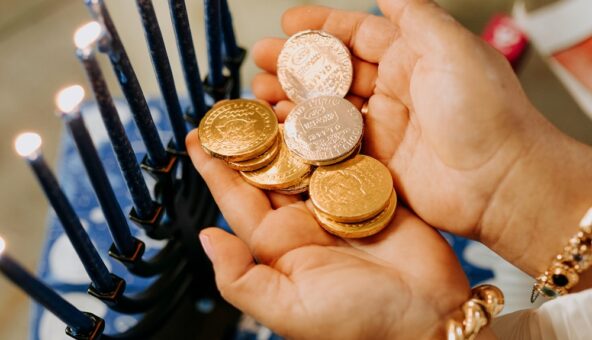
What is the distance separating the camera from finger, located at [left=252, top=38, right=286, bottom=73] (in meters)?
Result: 0.92

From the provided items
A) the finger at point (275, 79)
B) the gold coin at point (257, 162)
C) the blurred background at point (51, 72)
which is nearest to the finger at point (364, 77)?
the finger at point (275, 79)

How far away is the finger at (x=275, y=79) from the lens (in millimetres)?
885

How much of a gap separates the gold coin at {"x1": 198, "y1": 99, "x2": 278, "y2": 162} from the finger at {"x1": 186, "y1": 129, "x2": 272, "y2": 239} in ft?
0.07

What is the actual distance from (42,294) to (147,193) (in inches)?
7.0

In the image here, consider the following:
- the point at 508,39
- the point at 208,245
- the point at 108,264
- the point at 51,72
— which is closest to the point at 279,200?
the point at 208,245

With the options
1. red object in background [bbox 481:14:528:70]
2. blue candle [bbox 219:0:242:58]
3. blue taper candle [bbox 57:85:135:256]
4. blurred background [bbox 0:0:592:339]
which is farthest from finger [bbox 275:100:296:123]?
red object in background [bbox 481:14:528:70]

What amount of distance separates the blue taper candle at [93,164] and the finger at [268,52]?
43 centimetres

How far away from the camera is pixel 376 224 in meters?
0.70

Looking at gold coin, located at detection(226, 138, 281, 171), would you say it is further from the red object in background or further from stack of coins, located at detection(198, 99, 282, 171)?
the red object in background

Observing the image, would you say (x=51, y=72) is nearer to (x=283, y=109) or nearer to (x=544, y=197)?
(x=283, y=109)

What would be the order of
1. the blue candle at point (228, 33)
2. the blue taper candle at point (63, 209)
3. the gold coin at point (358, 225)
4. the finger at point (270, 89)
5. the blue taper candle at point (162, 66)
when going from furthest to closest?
the finger at point (270, 89) → the blue candle at point (228, 33) → the gold coin at point (358, 225) → the blue taper candle at point (162, 66) → the blue taper candle at point (63, 209)

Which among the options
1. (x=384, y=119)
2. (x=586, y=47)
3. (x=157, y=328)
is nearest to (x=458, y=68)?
(x=384, y=119)

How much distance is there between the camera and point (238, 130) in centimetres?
78

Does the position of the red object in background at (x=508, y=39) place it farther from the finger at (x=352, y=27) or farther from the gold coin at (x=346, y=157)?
the gold coin at (x=346, y=157)
